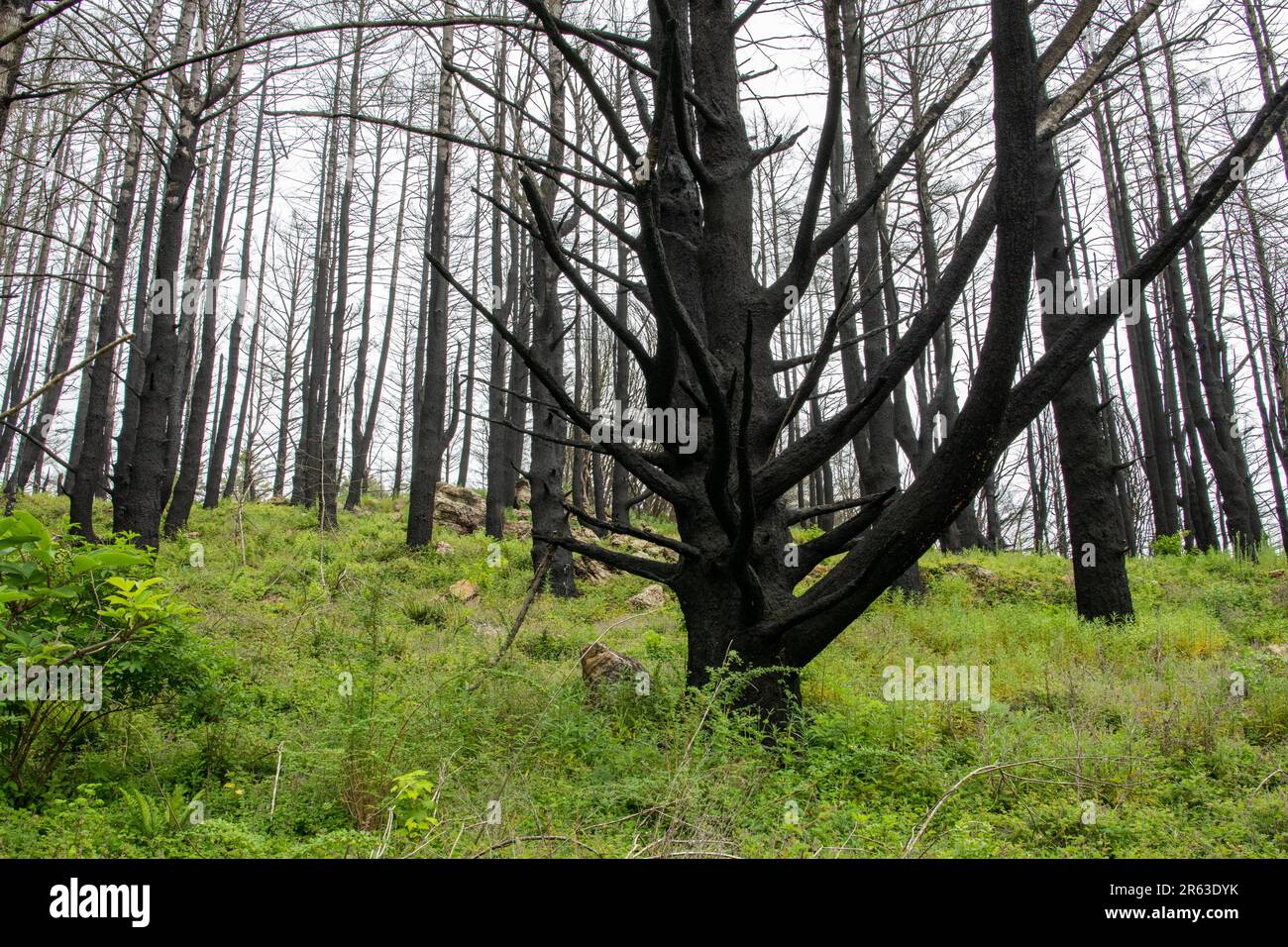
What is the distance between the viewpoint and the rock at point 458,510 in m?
17.8

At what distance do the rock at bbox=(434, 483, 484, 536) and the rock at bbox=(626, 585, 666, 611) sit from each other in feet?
24.3

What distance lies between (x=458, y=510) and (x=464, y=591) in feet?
25.4

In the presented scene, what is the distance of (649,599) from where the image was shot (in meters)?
11.0

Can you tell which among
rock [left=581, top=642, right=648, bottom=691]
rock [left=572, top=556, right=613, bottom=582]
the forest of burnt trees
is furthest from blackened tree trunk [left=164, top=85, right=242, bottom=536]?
rock [left=581, top=642, right=648, bottom=691]

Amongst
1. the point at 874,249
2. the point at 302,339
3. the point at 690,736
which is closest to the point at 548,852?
the point at 690,736

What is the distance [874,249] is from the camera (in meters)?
12.2

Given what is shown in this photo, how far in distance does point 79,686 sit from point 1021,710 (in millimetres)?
5369

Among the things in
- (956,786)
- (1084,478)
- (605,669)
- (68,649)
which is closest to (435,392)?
(1084,478)

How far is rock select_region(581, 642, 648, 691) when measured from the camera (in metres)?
4.43

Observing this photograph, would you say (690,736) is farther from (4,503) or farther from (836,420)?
(4,503)

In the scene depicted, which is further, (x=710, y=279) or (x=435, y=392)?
(x=435, y=392)

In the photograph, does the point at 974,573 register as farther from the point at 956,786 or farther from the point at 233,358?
the point at 233,358

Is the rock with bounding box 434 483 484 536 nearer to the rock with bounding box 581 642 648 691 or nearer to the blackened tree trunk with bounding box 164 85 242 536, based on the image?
the blackened tree trunk with bounding box 164 85 242 536

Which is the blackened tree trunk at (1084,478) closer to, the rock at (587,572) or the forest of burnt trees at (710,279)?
the forest of burnt trees at (710,279)
